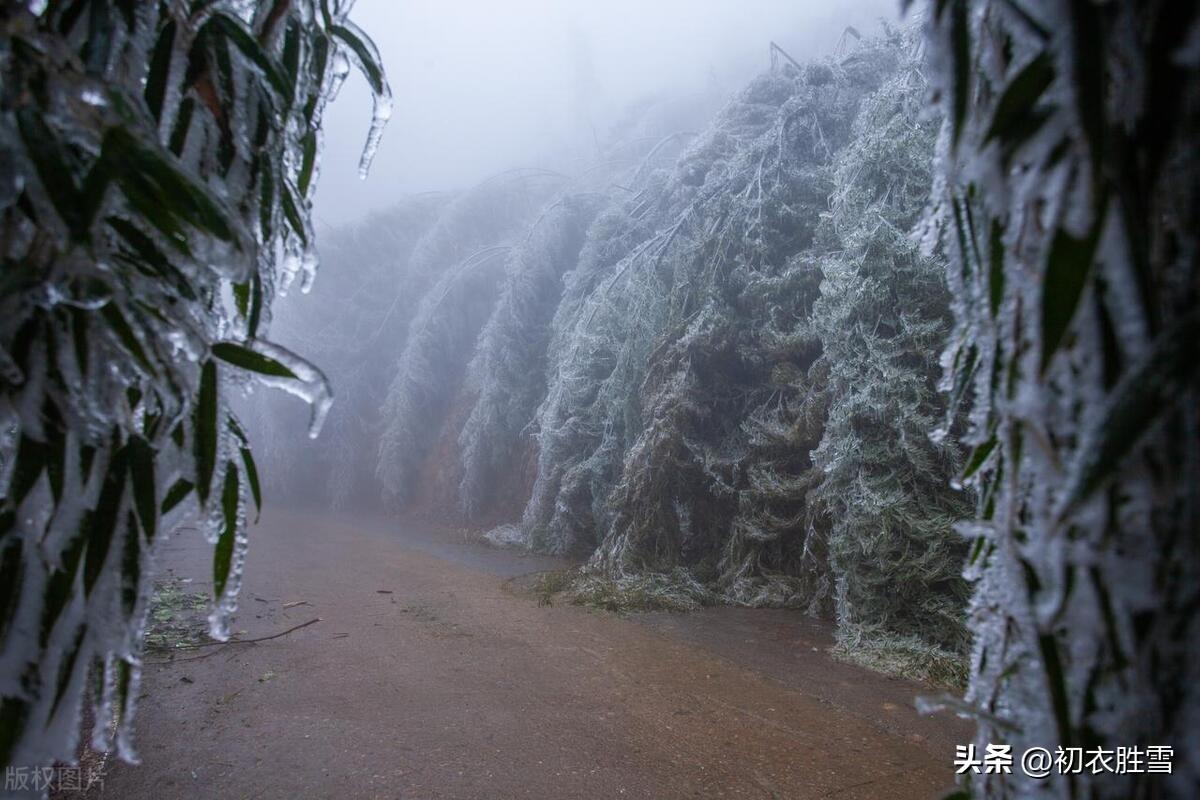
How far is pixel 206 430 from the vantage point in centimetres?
92

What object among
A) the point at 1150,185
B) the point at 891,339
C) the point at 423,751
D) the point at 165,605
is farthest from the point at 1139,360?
the point at 165,605

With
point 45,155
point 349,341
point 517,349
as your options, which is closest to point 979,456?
point 45,155

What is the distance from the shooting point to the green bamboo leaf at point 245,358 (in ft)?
3.10

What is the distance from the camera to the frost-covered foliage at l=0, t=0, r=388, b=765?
2.32 ft

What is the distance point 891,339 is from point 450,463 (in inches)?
411

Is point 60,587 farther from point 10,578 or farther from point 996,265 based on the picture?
point 996,265

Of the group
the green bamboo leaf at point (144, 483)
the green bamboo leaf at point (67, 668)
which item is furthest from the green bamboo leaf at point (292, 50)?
the green bamboo leaf at point (67, 668)

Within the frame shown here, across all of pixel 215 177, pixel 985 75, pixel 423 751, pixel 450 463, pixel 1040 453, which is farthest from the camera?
pixel 450 463

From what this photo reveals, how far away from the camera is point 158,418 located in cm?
97

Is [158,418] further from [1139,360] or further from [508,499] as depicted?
[508,499]

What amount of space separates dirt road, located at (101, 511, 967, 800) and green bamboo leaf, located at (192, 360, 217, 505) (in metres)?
2.31

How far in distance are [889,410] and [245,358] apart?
501 centimetres

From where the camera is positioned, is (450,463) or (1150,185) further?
(450,463)

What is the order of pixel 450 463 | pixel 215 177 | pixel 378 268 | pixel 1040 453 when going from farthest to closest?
pixel 378 268 → pixel 450 463 → pixel 215 177 → pixel 1040 453
